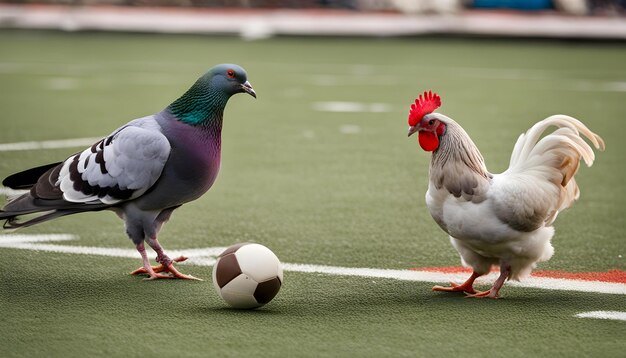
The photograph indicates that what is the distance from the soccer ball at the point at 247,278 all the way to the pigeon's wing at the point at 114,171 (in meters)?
0.51

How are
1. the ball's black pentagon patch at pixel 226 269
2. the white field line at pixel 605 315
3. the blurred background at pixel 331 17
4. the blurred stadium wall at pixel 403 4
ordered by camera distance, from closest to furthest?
the white field line at pixel 605 315, the ball's black pentagon patch at pixel 226 269, the blurred background at pixel 331 17, the blurred stadium wall at pixel 403 4

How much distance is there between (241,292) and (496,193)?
1110 millimetres

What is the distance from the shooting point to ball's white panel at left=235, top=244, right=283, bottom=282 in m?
4.59

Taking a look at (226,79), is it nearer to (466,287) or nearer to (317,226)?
(466,287)

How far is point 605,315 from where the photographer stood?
4527 mm

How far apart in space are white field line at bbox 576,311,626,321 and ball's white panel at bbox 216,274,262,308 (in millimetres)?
1288

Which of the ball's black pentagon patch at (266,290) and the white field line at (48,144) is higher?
the ball's black pentagon patch at (266,290)

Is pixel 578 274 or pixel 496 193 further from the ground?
pixel 496 193

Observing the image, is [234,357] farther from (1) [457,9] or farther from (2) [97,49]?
(1) [457,9]

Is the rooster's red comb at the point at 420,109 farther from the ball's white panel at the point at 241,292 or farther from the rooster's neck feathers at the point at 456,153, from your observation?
the ball's white panel at the point at 241,292

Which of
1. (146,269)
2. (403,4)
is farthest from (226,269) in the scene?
(403,4)

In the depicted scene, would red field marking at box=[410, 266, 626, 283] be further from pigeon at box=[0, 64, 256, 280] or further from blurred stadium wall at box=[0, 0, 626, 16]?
blurred stadium wall at box=[0, 0, 626, 16]

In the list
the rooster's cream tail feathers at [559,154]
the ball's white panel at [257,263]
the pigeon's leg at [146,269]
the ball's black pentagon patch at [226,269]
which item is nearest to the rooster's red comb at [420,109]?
the rooster's cream tail feathers at [559,154]

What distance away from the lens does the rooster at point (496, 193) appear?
4.65 metres
